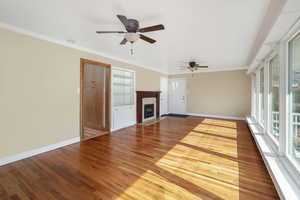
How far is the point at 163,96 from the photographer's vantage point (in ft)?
24.3

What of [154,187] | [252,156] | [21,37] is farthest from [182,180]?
[21,37]

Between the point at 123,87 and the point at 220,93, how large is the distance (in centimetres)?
466

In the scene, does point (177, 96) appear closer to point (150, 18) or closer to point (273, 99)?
point (273, 99)

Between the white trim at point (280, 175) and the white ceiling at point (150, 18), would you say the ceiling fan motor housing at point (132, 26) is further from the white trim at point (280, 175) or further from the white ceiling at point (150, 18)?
the white trim at point (280, 175)

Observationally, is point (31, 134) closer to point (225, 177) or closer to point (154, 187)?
point (154, 187)

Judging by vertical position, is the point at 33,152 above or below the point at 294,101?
below

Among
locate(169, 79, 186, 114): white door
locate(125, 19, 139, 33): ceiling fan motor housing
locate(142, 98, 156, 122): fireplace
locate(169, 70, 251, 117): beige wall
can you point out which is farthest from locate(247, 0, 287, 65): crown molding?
locate(169, 79, 186, 114): white door

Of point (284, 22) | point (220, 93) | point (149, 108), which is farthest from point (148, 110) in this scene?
point (284, 22)

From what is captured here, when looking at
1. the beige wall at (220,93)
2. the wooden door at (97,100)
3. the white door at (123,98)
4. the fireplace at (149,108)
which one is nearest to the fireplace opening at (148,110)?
the fireplace at (149,108)

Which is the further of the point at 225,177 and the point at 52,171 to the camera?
the point at 52,171

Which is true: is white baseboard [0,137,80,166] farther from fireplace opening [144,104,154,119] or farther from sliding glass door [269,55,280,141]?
sliding glass door [269,55,280,141]

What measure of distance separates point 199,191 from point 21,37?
12.7 feet

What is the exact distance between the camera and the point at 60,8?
77.4 inches

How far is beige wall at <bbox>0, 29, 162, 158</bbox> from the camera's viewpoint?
238 centimetres
